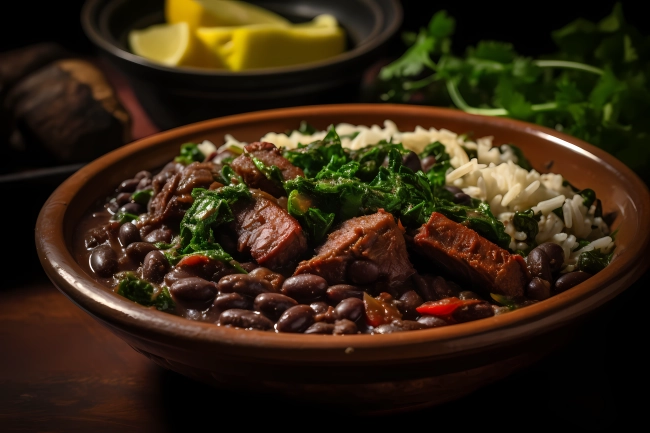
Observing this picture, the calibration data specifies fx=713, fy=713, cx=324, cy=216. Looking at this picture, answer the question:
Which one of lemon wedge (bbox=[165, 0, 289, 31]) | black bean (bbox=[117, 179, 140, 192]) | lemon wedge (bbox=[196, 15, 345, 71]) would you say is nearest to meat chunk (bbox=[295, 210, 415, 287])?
black bean (bbox=[117, 179, 140, 192])

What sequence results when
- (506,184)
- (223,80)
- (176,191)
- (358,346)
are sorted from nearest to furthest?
1. (358,346)
2. (176,191)
3. (506,184)
4. (223,80)

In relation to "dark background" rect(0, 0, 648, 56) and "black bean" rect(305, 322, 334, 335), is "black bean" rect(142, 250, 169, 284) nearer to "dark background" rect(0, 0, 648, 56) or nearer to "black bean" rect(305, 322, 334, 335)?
"black bean" rect(305, 322, 334, 335)

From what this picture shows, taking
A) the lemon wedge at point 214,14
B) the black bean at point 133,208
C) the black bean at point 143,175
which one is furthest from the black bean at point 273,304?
the lemon wedge at point 214,14

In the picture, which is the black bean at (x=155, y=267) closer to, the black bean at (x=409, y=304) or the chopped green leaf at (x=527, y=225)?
the black bean at (x=409, y=304)

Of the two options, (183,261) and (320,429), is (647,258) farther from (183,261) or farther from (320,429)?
(183,261)

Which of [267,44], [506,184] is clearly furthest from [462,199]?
[267,44]

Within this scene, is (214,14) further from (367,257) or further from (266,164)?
(367,257)

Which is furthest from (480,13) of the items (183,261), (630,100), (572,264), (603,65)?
(183,261)
